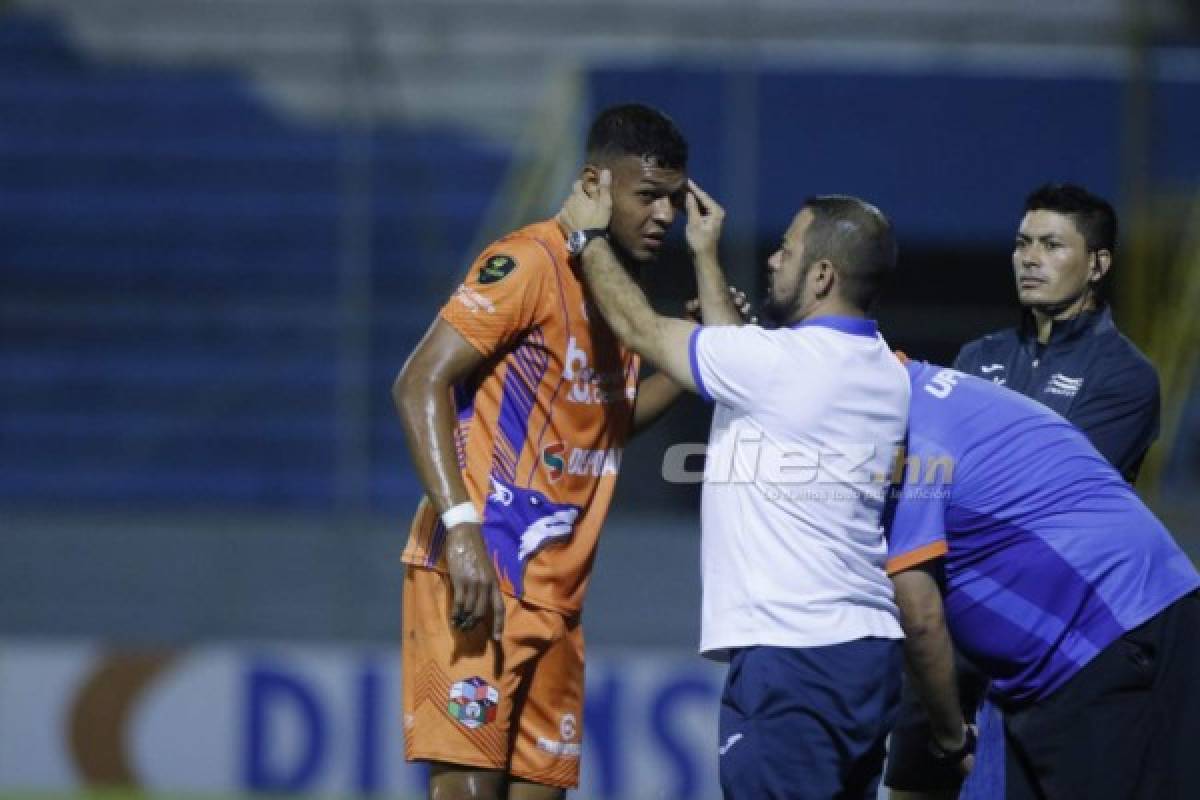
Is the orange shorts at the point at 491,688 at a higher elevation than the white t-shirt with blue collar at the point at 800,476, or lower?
lower

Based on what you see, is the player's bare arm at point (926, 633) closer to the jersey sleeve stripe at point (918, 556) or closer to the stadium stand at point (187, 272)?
the jersey sleeve stripe at point (918, 556)

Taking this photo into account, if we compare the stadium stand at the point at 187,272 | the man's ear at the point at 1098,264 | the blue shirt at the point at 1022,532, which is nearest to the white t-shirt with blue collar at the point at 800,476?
the blue shirt at the point at 1022,532

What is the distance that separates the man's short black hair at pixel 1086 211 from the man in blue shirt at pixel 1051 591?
0.72 metres

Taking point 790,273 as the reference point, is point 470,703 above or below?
below

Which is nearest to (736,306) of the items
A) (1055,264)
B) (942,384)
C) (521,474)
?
(942,384)

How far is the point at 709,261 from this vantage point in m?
4.44

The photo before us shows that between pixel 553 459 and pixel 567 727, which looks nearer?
pixel 553 459

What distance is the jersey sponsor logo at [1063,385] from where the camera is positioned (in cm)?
486

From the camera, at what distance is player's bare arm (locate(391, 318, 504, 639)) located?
14.3ft


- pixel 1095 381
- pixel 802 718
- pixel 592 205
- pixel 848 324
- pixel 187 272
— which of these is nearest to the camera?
pixel 802 718

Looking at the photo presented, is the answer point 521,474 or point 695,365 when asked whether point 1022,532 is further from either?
point 521,474

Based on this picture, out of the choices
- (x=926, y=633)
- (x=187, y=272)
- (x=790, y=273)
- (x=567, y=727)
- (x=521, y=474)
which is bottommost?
(x=567, y=727)

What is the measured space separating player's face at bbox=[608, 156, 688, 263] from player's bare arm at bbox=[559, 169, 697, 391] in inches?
1.1

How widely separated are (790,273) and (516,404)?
79 cm
